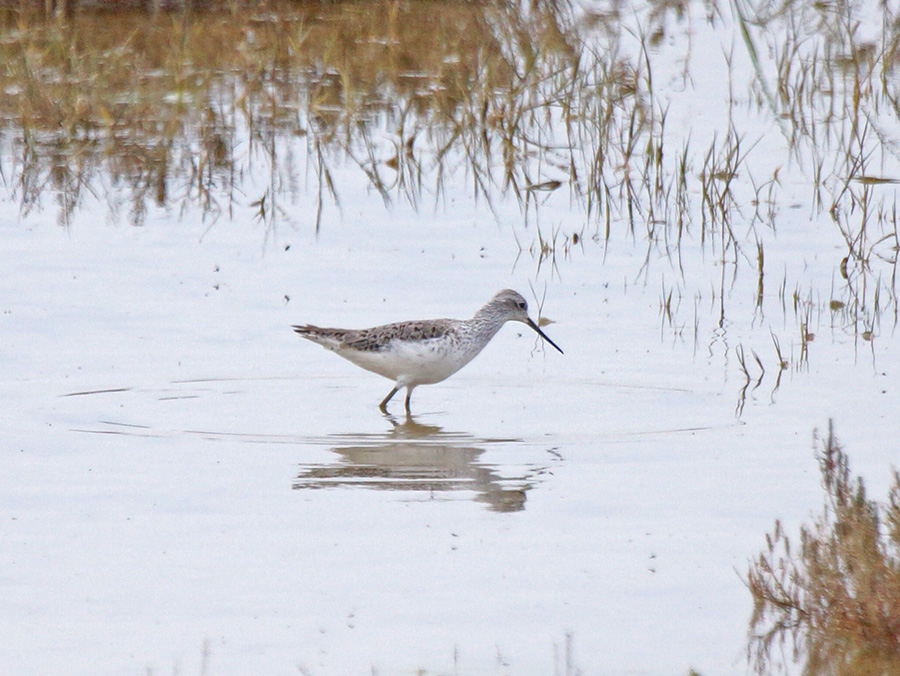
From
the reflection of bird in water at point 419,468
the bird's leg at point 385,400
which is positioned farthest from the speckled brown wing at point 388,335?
the reflection of bird in water at point 419,468

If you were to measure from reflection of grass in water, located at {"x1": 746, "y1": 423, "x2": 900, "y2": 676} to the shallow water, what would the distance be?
137 millimetres

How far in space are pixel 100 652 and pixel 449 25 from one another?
41.9 ft

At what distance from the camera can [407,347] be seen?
27.6 feet

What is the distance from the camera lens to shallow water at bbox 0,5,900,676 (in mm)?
4883

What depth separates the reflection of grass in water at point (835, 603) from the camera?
4562 millimetres

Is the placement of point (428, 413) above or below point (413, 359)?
below

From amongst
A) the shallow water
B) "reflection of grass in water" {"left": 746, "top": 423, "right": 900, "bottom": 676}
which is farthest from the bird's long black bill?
"reflection of grass in water" {"left": 746, "top": 423, "right": 900, "bottom": 676}

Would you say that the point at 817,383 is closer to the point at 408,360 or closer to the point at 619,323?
the point at 619,323

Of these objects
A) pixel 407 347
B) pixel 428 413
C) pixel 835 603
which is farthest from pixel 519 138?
pixel 835 603

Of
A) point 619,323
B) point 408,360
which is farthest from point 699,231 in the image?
point 408,360

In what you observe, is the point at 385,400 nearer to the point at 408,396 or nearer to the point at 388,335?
the point at 408,396

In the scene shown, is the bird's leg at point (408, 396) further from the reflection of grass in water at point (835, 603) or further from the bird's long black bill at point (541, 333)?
the reflection of grass in water at point (835, 603)

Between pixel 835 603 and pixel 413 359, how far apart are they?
402 cm

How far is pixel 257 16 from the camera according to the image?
56.1 feet
